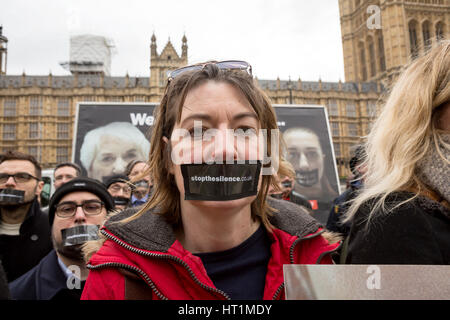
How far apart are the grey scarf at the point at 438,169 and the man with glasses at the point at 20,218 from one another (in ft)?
9.57

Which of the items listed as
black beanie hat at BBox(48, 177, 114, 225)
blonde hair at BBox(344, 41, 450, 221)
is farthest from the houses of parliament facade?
blonde hair at BBox(344, 41, 450, 221)

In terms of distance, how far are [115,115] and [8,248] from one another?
13.6ft

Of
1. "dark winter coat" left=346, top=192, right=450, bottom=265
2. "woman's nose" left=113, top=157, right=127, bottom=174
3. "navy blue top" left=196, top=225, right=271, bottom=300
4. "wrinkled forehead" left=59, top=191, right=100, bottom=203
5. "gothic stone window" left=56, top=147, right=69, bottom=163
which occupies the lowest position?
"navy blue top" left=196, top=225, right=271, bottom=300

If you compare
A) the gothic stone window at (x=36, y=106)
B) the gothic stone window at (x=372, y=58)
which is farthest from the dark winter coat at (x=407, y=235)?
the gothic stone window at (x=372, y=58)

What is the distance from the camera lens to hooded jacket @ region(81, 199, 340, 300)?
102 centimetres

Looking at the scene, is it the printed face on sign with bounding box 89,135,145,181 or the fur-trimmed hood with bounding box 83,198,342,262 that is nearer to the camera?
the fur-trimmed hood with bounding box 83,198,342,262

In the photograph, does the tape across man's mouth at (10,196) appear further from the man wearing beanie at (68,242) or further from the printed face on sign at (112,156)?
the printed face on sign at (112,156)

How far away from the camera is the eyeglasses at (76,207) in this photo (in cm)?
218

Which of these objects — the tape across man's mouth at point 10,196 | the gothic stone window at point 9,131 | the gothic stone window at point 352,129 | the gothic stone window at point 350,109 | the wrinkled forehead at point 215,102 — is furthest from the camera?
the gothic stone window at point 350,109

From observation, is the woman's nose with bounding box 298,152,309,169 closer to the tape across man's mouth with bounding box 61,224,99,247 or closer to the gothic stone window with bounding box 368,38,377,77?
the tape across man's mouth with bounding box 61,224,99,247

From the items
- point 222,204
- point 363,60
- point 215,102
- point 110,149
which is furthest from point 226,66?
point 363,60

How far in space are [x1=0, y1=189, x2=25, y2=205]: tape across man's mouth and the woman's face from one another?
8.00 ft

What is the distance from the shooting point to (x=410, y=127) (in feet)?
3.80

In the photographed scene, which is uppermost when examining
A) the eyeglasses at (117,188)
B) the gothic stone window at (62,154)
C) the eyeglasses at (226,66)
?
the gothic stone window at (62,154)
